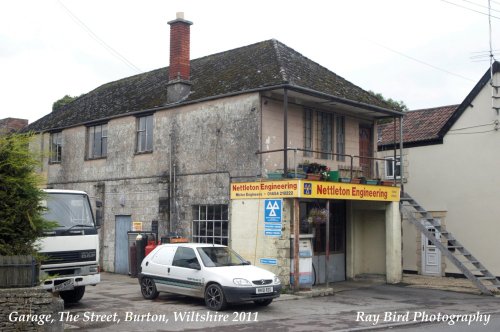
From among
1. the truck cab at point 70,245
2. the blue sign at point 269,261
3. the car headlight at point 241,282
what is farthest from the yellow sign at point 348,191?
the truck cab at point 70,245

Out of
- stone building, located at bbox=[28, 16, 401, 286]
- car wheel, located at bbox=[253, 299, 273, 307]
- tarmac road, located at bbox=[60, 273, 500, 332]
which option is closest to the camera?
tarmac road, located at bbox=[60, 273, 500, 332]

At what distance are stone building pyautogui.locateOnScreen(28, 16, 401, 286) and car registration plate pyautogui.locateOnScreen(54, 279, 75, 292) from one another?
229 inches

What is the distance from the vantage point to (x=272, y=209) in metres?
16.2

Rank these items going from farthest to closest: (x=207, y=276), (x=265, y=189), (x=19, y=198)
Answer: (x=265, y=189) < (x=207, y=276) < (x=19, y=198)

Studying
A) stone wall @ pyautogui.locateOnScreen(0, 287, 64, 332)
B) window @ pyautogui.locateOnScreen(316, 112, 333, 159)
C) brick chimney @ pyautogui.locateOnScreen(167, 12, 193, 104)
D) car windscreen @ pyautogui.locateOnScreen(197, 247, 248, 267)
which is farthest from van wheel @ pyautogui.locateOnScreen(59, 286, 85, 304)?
window @ pyautogui.locateOnScreen(316, 112, 333, 159)

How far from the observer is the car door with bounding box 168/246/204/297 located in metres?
13.2

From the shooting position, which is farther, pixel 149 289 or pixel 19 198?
pixel 149 289

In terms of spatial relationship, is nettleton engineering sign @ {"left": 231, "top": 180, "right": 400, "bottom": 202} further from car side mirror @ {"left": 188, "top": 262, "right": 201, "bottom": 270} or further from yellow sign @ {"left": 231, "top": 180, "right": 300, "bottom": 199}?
car side mirror @ {"left": 188, "top": 262, "right": 201, "bottom": 270}

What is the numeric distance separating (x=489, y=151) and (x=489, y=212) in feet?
7.61

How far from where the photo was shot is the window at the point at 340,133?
1992cm

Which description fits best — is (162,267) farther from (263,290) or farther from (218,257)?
(263,290)

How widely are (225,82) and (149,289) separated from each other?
300 inches

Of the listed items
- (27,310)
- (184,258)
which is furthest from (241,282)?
(27,310)

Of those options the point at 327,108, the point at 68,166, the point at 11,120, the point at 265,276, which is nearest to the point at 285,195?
the point at 265,276
